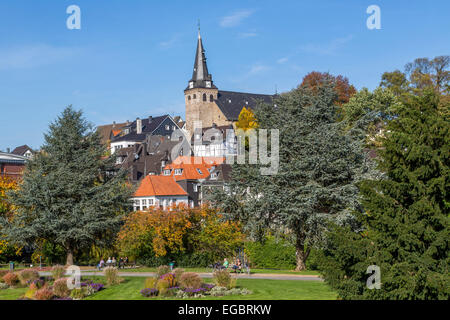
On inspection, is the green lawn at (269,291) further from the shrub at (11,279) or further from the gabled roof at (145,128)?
the gabled roof at (145,128)

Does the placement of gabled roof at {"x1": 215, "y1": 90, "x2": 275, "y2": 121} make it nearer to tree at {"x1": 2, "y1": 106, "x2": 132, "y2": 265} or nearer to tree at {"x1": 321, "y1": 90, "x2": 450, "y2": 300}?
tree at {"x1": 2, "y1": 106, "x2": 132, "y2": 265}

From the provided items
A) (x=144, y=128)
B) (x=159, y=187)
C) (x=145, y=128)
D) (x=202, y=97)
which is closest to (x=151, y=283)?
(x=159, y=187)

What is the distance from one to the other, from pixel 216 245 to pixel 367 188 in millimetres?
23541

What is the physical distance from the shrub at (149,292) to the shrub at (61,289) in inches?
133

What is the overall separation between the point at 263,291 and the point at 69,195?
2365 cm

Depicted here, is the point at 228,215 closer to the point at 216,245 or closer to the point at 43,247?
the point at 216,245

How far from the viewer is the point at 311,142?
3716 centimetres

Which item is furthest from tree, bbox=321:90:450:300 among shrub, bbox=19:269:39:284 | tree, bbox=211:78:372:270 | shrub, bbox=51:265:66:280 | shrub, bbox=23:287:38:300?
shrub, bbox=19:269:39:284

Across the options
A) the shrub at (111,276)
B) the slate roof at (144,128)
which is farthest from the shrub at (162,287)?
the slate roof at (144,128)

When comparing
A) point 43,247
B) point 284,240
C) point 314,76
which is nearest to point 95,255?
point 43,247

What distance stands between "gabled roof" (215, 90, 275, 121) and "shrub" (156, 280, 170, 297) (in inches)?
4217

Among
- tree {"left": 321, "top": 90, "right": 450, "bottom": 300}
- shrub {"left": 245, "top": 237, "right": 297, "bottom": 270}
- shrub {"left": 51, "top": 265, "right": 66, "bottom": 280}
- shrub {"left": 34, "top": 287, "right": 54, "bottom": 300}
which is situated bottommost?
shrub {"left": 245, "top": 237, "right": 297, "bottom": 270}

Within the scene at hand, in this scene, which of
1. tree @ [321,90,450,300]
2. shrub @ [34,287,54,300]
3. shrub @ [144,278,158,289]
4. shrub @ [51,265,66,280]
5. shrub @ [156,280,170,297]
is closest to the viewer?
tree @ [321,90,450,300]

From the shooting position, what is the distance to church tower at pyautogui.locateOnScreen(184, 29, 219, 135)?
13438 cm
